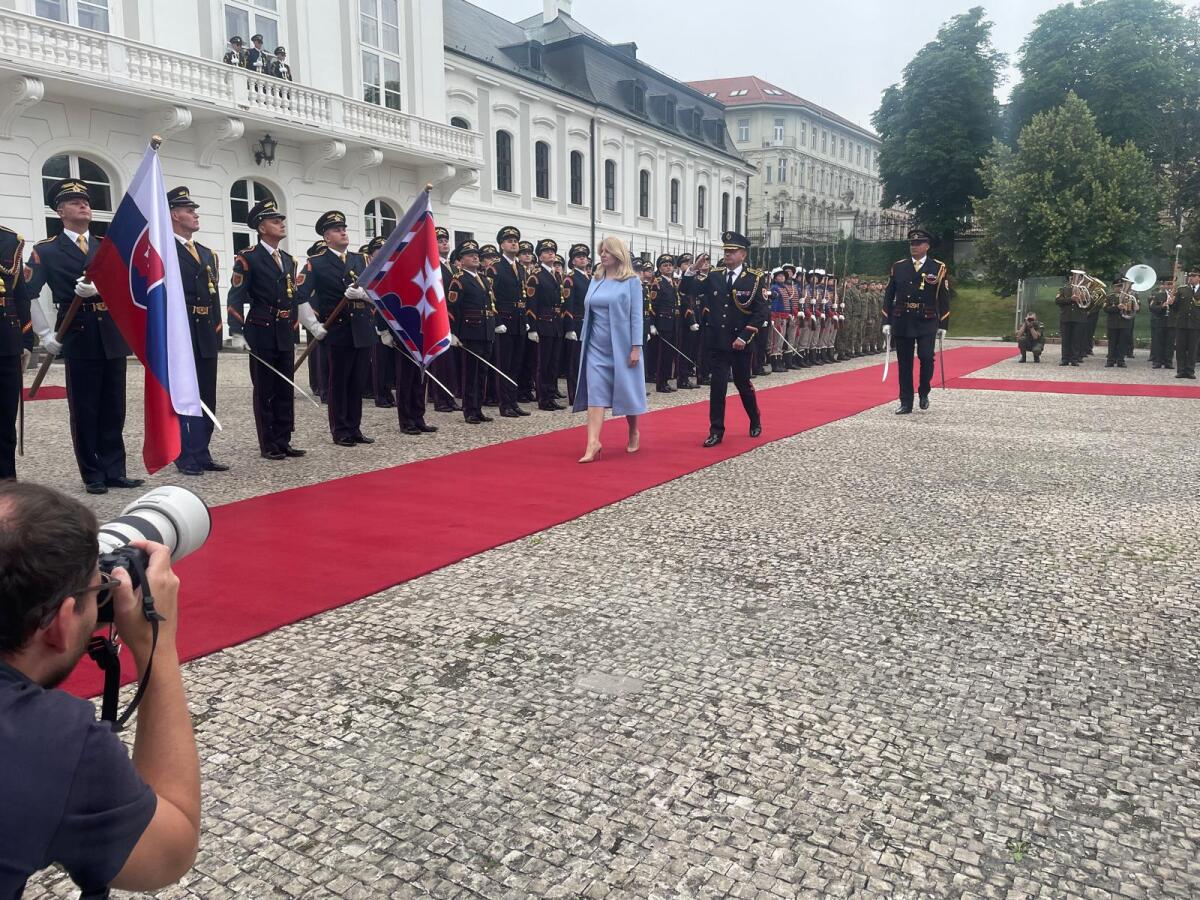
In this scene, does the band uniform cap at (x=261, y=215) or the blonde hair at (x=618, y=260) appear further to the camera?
the band uniform cap at (x=261, y=215)

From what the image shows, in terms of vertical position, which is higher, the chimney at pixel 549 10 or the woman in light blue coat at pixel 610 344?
the chimney at pixel 549 10

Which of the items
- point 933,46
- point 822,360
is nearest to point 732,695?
point 822,360

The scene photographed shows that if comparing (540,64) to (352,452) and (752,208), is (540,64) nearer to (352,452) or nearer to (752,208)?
(352,452)

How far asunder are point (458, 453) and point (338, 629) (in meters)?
4.35

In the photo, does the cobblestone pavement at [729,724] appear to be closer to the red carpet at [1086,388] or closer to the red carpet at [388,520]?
the red carpet at [388,520]

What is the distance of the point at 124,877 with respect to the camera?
4.16 ft

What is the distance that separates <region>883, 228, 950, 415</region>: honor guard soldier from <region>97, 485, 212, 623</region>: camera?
10152 mm

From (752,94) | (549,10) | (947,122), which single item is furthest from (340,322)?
(752,94)

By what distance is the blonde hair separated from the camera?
24.7ft

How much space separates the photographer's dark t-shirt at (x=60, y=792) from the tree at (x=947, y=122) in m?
51.2

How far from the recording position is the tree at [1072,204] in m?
27.5

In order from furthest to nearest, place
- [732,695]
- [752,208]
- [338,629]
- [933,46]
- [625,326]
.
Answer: [752,208]
[933,46]
[625,326]
[338,629]
[732,695]

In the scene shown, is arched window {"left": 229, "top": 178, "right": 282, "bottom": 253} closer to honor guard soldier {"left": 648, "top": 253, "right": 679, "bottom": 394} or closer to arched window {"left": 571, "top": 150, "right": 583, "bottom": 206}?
honor guard soldier {"left": 648, "top": 253, "right": 679, "bottom": 394}

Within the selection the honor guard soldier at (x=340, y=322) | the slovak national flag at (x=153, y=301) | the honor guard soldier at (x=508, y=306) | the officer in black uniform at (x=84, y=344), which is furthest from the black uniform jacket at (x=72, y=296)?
the honor guard soldier at (x=508, y=306)
